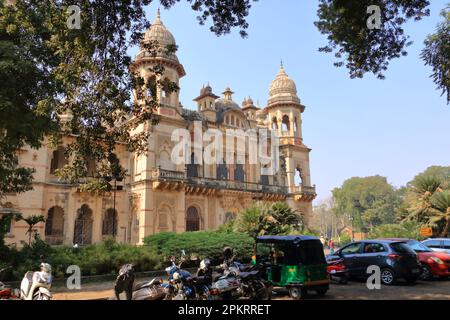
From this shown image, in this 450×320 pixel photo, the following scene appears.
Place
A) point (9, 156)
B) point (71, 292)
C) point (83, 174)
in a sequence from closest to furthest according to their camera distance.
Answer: point (83, 174) → point (71, 292) → point (9, 156)

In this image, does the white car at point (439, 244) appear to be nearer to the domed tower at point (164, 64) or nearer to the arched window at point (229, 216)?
the arched window at point (229, 216)

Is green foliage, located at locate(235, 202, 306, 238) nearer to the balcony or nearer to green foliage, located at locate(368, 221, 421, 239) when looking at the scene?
green foliage, located at locate(368, 221, 421, 239)

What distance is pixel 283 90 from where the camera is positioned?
38.5 m

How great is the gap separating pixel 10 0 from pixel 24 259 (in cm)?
1418

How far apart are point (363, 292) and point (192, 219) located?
65.3 ft

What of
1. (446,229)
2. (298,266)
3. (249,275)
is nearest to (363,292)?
(298,266)

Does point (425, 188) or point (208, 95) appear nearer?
point (425, 188)

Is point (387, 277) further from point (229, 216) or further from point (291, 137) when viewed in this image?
point (291, 137)

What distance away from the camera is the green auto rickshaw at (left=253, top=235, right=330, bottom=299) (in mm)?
9945

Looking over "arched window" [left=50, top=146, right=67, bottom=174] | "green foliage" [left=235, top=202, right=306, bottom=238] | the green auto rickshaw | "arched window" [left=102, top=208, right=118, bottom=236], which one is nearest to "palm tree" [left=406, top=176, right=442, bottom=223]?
"green foliage" [left=235, top=202, right=306, bottom=238]

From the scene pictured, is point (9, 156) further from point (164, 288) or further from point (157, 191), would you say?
point (157, 191)

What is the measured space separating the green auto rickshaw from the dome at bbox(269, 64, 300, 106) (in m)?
28.9

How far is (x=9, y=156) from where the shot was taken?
44.9ft
